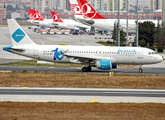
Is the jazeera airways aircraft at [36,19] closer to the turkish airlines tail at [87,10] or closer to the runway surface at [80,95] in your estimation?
the turkish airlines tail at [87,10]

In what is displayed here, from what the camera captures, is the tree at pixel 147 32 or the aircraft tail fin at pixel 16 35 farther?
the tree at pixel 147 32

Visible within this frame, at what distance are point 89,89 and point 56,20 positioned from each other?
131072 mm

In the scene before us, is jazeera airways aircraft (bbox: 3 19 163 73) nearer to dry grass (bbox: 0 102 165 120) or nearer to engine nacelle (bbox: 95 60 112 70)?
engine nacelle (bbox: 95 60 112 70)

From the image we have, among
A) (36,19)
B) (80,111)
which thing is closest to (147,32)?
(80,111)

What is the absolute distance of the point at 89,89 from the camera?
1035 inches

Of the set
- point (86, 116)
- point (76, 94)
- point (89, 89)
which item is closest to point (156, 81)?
point (89, 89)

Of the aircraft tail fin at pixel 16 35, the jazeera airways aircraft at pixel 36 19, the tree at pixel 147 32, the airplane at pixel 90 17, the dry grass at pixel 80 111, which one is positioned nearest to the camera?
the dry grass at pixel 80 111

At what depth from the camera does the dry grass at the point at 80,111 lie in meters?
16.3

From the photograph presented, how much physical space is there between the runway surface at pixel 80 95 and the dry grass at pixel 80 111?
167 centimetres

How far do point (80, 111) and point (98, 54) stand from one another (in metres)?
21.0

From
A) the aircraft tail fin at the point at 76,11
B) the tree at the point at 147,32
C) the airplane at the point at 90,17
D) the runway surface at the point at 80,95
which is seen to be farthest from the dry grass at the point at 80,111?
the aircraft tail fin at the point at 76,11

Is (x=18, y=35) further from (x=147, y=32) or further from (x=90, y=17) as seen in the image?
(x=90, y=17)

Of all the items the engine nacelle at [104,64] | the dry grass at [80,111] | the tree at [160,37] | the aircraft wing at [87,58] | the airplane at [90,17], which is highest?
the airplane at [90,17]

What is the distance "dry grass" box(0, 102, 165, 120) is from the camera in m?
16.3
